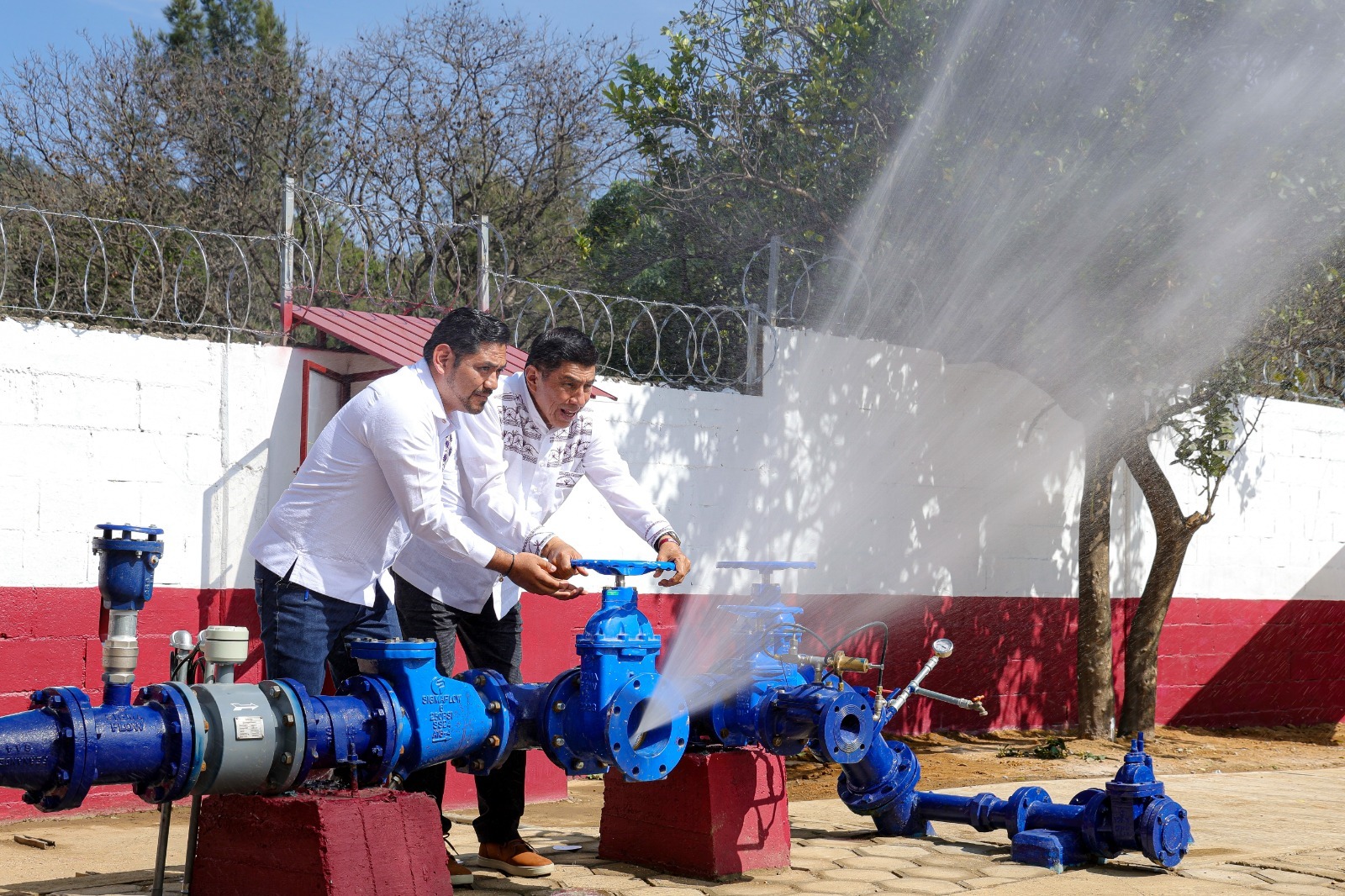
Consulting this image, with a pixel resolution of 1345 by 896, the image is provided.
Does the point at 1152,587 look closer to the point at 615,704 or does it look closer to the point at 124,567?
the point at 615,704

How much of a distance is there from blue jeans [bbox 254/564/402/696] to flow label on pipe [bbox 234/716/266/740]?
1.47 feet

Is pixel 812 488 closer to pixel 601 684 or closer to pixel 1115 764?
pixel 1115 764

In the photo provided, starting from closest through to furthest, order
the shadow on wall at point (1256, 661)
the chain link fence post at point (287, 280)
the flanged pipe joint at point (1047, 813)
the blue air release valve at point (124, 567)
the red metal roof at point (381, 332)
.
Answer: the blue air release valve at point (124, 567), the flanged pipe joint at point (1047, 813), the red metal roof at point (381, 332), the chain link fence post at point (287, 280), the shadow on wall at point (1256, 661)

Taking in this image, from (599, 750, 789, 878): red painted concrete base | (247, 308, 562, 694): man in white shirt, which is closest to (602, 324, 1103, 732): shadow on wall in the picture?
(599, 750, 789, 878): red painted concrete base

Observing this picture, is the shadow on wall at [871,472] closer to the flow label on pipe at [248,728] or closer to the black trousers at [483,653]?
the black trousers at [483,653]

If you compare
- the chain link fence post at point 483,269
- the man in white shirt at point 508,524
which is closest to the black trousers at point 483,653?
the man in white shirt at point 508,524

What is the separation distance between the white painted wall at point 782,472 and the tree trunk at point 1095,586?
1.33 feet

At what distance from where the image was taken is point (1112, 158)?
729 cm

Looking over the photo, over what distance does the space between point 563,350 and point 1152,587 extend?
5.97m

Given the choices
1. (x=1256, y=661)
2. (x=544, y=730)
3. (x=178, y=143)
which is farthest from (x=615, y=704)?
(x=178, y=143)

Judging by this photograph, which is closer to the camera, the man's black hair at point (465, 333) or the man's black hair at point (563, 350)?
the man's black hair at point (465, 333)

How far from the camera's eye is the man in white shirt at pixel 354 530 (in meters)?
3.75

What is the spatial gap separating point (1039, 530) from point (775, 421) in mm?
2416

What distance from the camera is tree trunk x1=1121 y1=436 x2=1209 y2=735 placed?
8883 millimetres
